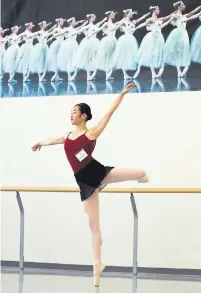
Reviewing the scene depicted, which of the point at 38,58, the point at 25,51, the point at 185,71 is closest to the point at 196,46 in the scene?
the point at 185,71

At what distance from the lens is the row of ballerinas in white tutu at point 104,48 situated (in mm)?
6238

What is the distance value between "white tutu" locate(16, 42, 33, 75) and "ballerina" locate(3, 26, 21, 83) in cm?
5

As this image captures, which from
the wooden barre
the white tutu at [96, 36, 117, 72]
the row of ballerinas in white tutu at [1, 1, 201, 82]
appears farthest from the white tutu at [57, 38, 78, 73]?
the wooden barre

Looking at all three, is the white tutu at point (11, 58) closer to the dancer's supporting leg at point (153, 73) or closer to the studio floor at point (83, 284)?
the dancer's supporting leg at point (153, 73)

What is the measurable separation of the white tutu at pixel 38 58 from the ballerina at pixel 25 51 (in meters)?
0.06

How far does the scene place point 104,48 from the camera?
258 inches

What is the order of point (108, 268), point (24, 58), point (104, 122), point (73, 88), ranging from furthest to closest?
point (24, 58) → point (73, 88) → point (108, 268) → point (104, 122)

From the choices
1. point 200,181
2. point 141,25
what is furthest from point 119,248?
Result: point 141,25

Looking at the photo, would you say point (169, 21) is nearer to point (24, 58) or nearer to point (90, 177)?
point (24, 58)

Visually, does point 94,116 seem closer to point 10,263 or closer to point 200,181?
point 200,181

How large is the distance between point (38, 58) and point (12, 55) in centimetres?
37

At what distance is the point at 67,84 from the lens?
668cm

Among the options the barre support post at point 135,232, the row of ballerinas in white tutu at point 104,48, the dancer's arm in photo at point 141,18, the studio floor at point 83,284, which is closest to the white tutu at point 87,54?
the row of ballerinas in white tutu at point 104,48

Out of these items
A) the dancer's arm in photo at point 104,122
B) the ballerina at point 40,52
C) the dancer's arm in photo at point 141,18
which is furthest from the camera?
the ballerina at point 40,52
